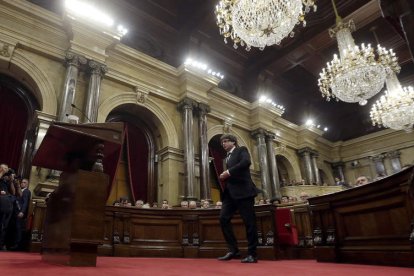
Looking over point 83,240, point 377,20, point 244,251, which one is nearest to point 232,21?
point 244,251

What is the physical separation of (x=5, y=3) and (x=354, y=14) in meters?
8.99

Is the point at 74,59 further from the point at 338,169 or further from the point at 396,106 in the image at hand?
the point at 338,169

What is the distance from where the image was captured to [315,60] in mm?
11781

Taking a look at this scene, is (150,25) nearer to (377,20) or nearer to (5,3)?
(5,3)

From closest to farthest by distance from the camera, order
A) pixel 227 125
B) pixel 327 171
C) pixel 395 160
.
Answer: pixel 227 125, pixel 395 160, pixel 327 171

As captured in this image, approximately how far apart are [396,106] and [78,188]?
8.45 meters

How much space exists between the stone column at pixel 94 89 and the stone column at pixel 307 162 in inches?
325

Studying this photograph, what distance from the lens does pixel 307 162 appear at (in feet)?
40.3

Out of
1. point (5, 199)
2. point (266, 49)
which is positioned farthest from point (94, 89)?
point (266, 49)

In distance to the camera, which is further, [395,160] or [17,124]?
[395,160]

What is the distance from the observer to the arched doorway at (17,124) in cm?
643

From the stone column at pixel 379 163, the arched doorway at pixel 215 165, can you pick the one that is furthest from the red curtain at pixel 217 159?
the stone column at pixel 379 163

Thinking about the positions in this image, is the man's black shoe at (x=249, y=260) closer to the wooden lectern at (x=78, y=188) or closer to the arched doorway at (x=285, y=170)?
the wooden lectern at (x=78, y=188)

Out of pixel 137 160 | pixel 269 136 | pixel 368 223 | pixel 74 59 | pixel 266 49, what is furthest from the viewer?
pixel 266 49
